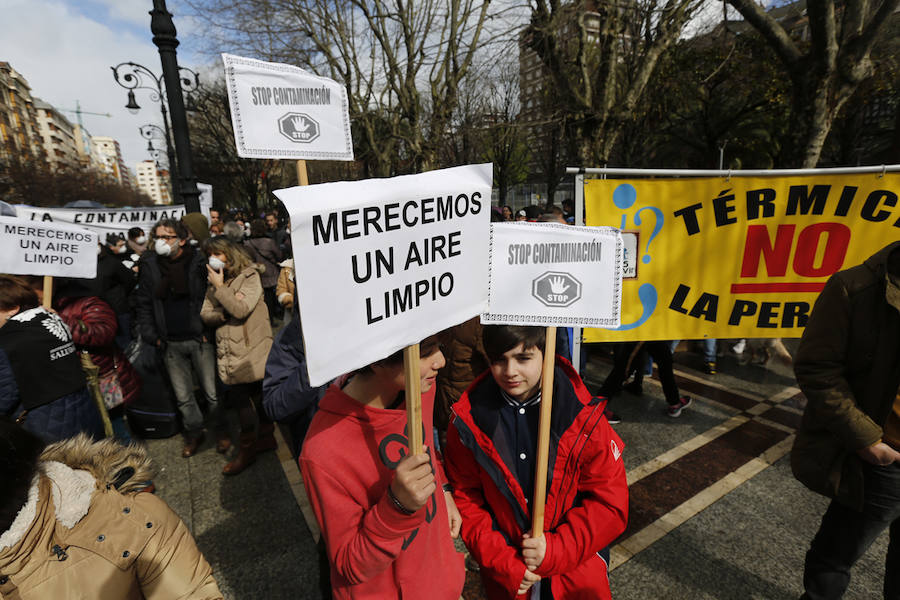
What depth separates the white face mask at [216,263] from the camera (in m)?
3.39

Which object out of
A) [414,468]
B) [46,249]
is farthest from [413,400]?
[46,249]

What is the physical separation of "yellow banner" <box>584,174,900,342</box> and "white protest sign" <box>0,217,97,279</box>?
3514mm

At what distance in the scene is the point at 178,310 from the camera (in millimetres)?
3824

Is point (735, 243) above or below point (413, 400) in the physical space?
above

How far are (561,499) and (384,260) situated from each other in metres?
1.21

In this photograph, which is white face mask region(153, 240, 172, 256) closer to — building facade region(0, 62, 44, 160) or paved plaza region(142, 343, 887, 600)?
paved plaza region(142, 343, 887, 600)

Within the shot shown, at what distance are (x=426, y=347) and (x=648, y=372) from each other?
4.69 meters

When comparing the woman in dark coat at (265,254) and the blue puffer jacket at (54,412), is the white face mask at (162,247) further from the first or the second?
the woman in dark coat at (265,254)

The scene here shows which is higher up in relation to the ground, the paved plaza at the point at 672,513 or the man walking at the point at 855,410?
the man walking at the point at 855,410

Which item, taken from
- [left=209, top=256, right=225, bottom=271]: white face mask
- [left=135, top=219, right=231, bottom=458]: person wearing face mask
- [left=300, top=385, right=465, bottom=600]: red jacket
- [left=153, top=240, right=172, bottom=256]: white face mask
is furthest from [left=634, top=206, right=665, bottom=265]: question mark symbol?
[left=153, top=240, right=172, bottom=256]: white face mask

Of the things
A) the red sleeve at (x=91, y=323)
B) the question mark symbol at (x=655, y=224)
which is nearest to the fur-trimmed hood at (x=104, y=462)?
the red sleeve at (x=91, y=323)

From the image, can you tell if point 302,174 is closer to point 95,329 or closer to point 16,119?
point 95,329

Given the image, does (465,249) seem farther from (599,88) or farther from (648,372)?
(599,88)

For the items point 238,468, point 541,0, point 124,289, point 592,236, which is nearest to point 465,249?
point 592,236
